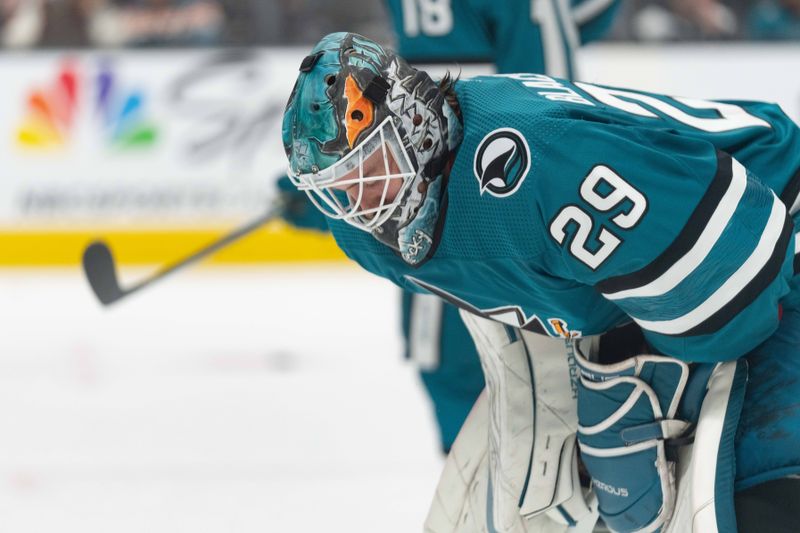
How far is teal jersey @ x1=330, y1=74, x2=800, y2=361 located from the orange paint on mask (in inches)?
4.9

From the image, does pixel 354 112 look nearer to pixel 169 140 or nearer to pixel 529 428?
pixel 529 428

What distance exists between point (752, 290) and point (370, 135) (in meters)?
0.47

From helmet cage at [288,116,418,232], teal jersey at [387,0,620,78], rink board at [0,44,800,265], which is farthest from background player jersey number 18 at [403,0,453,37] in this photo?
rink board at [0,44,800,265]

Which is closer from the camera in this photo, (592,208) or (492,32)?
(592,208)

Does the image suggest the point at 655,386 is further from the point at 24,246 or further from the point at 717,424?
the point at 24,246

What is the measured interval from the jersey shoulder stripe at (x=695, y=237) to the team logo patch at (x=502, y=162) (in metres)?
0.16

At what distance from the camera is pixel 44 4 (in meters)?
4.65

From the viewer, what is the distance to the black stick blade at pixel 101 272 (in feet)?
8.07

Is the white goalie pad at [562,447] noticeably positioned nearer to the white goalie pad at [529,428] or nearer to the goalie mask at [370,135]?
the white goalie pad at [529,428]

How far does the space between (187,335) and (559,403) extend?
2281mm

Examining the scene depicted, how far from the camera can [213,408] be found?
302cm

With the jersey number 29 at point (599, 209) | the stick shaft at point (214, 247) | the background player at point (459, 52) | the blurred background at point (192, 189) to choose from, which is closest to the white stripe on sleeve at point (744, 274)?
the jersey number 29 at point (599, 209)

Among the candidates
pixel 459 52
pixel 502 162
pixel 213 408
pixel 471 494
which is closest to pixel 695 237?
pixel 502 162

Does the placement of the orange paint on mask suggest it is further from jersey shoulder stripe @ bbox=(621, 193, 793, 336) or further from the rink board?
the rink board
